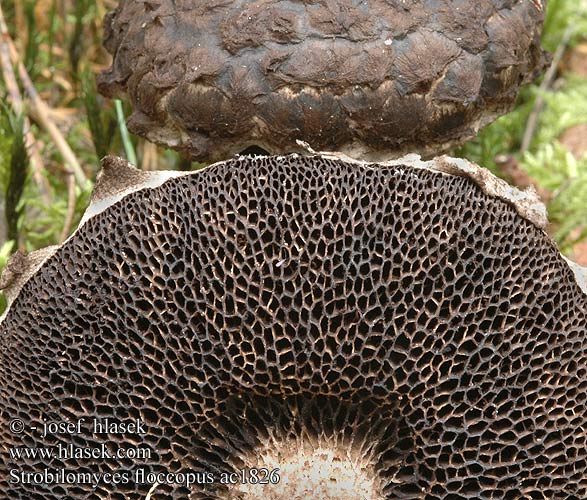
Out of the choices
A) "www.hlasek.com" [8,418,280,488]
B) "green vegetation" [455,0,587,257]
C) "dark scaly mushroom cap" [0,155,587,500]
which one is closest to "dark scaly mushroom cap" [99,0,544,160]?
"dark scaly mushroom cap" [0,155,587,500]

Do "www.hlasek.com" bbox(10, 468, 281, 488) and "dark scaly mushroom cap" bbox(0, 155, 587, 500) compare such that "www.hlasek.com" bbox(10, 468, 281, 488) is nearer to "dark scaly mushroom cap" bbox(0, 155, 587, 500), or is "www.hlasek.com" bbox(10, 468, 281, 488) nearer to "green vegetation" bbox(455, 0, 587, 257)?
"dark scaly mushroom cap" bbox(0, 155, 587, 500)

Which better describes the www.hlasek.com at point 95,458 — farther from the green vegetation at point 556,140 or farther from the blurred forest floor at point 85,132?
the green vegetation at point 556,140

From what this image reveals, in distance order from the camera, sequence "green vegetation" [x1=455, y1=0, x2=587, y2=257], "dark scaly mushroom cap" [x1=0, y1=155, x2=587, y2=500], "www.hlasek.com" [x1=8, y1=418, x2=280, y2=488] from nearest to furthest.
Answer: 1. "dark scaly mushroom cap" [x1=0, y1=155, x2=587, y2=500]
2. "www.hlasek.com" [x1=8, y1=418, x2=280, y2=488]
3. "green vegetation" [x1=455, y1=0, x2=587, y2=257]

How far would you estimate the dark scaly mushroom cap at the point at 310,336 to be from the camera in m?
1.33

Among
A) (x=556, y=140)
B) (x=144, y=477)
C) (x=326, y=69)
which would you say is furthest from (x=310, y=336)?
(x=556, y=140)

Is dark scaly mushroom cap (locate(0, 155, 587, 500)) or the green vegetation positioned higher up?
dark scaly mushroom cap (locate(0, 155, 587, 500))

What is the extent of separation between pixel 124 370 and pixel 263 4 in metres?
0.83

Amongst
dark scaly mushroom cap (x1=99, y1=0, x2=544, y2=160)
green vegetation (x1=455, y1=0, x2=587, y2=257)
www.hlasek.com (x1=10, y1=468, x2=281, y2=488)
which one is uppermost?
dark scaly mushroom cap (x1=99, y1=0, x2=544, y2=160)

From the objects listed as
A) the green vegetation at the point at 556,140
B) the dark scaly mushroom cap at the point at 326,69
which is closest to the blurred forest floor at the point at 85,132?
the green vegetation at the point at 556,140

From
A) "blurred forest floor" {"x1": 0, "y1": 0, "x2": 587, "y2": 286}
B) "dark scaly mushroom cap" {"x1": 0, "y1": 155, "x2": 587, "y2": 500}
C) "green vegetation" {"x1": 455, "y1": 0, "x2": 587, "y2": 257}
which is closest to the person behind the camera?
"dark scaly mushroom cap" {"x1": 0, "y1": 155, "x2": 587, "y2": 500}

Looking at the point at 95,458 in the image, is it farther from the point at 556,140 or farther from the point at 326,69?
the point at 556,140

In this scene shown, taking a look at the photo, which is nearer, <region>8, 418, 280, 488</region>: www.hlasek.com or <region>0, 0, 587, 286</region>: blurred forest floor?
<region>8, 418, 280, 488</region>: www.hlasek.com

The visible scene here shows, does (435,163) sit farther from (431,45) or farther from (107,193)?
(107,193)

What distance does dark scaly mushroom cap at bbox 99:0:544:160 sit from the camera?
5.07 ft
